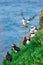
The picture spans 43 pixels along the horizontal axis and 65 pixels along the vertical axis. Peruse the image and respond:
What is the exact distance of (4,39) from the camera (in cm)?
1518

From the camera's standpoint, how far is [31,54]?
33.5ft

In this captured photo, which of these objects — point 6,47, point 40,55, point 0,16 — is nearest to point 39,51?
point 40,55

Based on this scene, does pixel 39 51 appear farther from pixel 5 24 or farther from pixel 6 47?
pixel 5 24

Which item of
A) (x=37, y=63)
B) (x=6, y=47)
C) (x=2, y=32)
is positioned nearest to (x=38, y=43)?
(x=37, y=63)

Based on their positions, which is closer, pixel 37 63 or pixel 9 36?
pixel 37 63

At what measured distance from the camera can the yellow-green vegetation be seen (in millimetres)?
9734

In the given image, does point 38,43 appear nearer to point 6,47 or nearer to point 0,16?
point 6,47

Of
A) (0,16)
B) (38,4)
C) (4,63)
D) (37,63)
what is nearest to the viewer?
(37,63)

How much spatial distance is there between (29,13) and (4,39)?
2.58m

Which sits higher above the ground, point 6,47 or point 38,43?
point 38,43

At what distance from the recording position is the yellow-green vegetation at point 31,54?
9.73 metres

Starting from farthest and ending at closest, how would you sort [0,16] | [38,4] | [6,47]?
[38,4]
[0,16]
[6,47]

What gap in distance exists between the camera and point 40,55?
977cm

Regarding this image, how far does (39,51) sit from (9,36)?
5.42m
